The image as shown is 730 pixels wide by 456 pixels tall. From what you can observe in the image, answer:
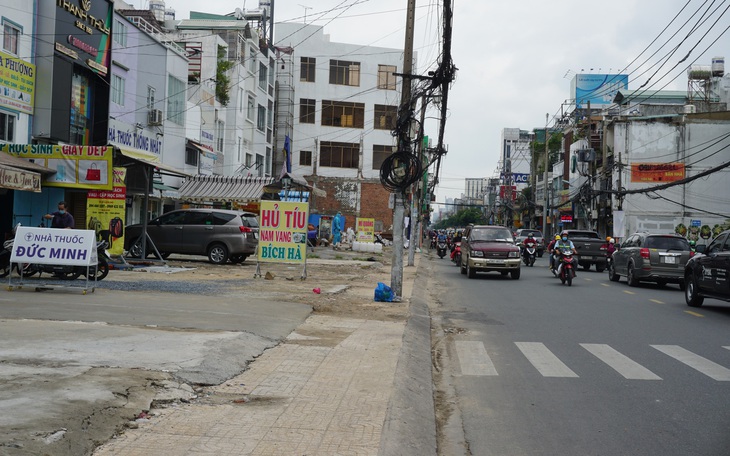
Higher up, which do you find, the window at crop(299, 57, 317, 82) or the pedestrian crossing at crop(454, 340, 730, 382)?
the window at crop(299, 57, 317, 82)

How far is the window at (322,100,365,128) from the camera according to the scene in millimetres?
63719

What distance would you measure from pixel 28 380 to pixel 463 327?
8.63m

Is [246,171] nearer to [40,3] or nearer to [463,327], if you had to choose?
[40,3]

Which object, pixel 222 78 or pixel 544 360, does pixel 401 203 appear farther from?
pixel 222 78

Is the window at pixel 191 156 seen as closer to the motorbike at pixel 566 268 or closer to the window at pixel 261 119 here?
the window at pixel 261 119

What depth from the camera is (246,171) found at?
48469 millimetres

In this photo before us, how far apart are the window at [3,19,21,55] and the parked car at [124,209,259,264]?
6637mm

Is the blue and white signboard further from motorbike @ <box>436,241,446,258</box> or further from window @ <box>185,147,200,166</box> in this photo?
motorbike @ <box>436,241,446,258</box>

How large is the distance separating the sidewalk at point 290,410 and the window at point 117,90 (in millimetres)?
22141

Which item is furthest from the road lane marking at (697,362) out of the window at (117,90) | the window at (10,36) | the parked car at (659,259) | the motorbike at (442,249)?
the motorbike at (442,249)

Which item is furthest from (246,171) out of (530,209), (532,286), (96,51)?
(530,209)


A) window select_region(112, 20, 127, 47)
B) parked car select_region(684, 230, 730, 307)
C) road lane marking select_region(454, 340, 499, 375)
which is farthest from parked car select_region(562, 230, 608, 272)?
road lane marking select_region(454, 340, 499, 375)

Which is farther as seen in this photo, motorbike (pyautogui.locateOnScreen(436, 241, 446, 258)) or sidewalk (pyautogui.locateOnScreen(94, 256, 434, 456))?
motorbike (pyautogui.locateOnScreen(436, 241, 446, 258))

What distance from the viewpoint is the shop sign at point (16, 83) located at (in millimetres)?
20781
